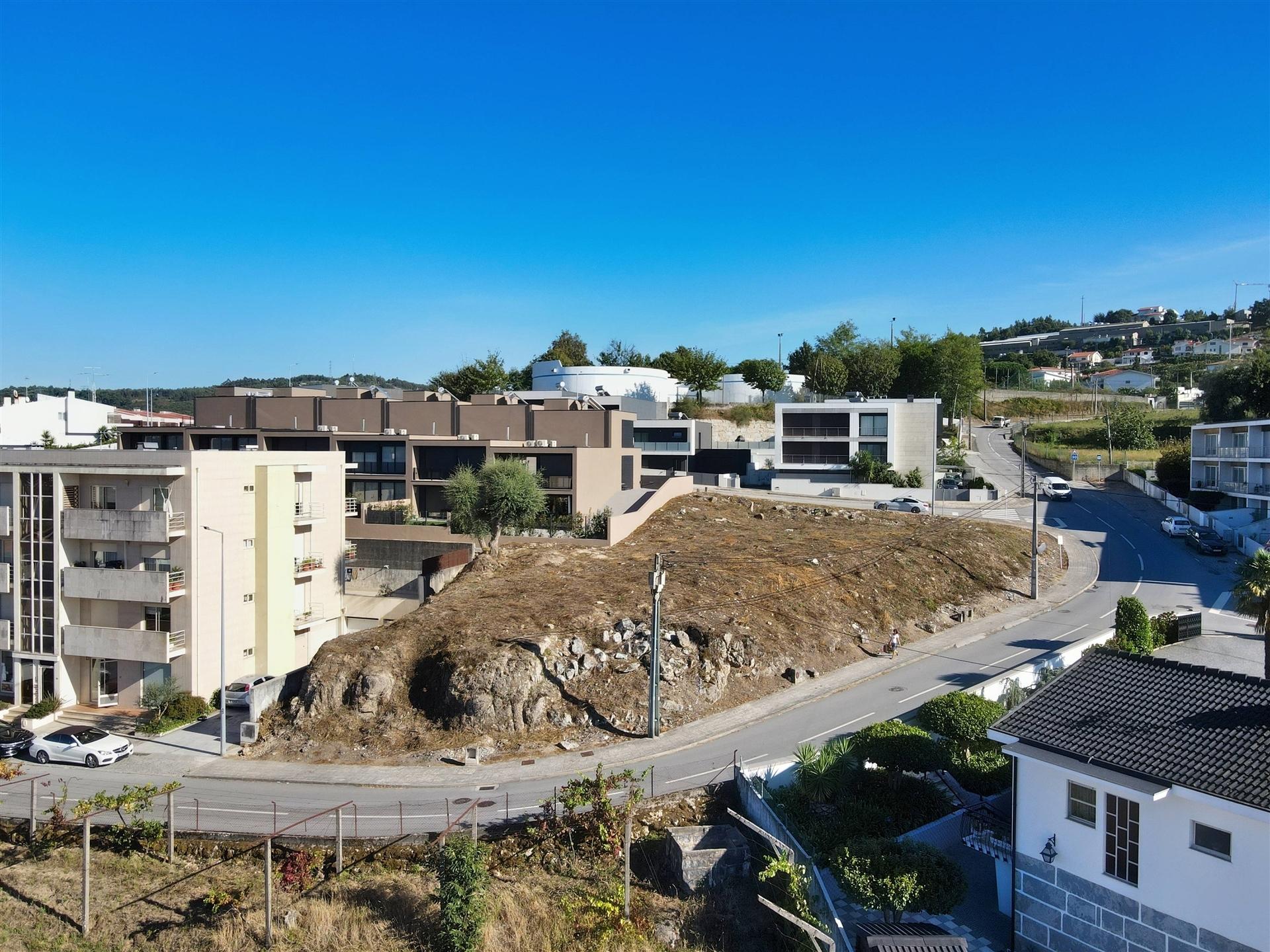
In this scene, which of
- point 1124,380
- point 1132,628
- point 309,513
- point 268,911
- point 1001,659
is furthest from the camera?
point 1124,380

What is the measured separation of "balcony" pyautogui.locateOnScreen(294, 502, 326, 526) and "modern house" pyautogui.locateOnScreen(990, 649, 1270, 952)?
1293 inches

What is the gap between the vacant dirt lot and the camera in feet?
99.0

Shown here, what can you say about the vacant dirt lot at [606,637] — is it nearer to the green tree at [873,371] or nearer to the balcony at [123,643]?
the balcony at [123,643]

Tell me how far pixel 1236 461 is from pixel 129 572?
222ft

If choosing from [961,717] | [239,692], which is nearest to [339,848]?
[239,692]

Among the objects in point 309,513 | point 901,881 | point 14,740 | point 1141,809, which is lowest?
point 14,740

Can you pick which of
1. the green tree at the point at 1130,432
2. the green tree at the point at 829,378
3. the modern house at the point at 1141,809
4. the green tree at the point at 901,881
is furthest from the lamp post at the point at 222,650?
the green tree at the point at 1130,432

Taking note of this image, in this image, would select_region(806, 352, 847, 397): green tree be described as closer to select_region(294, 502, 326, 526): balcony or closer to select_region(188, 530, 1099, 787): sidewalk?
select_region(294, 502, 326, 526): balcony

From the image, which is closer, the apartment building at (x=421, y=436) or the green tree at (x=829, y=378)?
the apartment building at (x=421, y=436)

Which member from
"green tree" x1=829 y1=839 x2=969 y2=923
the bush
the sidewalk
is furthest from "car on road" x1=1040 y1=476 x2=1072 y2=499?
the bush

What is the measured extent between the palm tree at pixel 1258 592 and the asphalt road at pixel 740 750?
8.45 m

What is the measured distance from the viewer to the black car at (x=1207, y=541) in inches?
2004

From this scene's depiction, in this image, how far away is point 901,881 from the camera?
59.3 ft

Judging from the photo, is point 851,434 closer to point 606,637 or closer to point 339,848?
point 606,637
